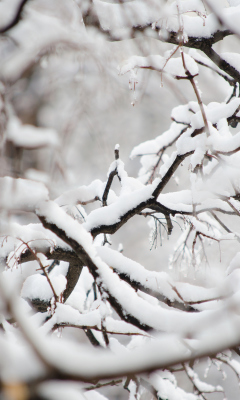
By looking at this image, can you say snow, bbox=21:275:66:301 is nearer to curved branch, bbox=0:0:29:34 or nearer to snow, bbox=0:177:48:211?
snow, bbox=0:177:48:211

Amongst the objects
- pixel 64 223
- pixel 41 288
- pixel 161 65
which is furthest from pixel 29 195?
pixel 41 288

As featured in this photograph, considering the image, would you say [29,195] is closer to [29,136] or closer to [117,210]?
[29,136]

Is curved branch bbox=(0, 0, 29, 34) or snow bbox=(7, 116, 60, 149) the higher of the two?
curved branch bbox=(0, 0, 29, 34)

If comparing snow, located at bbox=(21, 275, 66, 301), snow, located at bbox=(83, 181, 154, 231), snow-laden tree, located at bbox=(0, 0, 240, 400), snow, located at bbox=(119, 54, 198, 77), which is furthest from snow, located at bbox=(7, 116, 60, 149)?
snow, located at bbox=(21, 275, 66, 301)

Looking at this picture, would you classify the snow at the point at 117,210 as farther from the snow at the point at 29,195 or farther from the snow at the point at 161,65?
the snow at the point at 161,65

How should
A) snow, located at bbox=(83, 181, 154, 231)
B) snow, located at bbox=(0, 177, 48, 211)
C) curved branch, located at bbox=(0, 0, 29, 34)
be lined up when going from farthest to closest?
snow, located at bbox=(83, 181, 154, 231), snow, located at bbox=(0, 177, 48, 211), curved branch, located at bbox=(0, 0, 29, 34)

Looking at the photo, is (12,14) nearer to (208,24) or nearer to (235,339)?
(235,339)

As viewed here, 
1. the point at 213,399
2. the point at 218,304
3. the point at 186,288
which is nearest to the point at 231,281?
the point at 218,304

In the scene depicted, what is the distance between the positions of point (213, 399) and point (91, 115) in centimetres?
777

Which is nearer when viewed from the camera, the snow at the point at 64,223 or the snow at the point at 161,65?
the snow at the point at 64,223

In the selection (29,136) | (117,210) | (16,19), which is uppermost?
(16,19)

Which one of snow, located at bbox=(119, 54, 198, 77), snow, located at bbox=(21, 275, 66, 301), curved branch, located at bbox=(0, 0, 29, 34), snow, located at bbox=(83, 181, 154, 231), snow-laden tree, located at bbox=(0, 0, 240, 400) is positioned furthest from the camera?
snow, located at bbox=(21, 275, 66, 301)

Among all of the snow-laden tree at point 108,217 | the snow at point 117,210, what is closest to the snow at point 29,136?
the snow-laden tree at point 108,217

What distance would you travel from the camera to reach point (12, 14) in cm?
115
